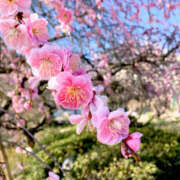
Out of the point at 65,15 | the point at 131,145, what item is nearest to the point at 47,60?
the point at 131,145

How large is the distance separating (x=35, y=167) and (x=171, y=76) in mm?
4017

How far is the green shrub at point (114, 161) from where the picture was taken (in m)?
2.66

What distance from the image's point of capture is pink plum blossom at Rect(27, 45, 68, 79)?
0.46 metres

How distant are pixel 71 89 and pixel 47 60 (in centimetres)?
10

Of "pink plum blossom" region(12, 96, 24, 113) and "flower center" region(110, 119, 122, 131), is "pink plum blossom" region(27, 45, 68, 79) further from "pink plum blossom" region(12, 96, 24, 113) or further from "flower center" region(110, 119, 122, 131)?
"pink plum blossom" region(12, 96, 24, 113)

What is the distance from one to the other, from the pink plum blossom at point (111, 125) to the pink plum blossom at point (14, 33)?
283 mm

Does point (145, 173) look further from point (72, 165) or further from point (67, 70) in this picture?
point (67, 70)

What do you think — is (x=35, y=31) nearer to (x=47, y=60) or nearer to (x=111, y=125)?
(x=47, y=60)

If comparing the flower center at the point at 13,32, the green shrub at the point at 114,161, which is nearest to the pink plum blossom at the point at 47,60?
the flower center at the point at 13,32

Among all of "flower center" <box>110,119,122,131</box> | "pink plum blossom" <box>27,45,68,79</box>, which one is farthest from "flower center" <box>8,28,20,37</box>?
"flower center" <box>110,119,122,131</box>

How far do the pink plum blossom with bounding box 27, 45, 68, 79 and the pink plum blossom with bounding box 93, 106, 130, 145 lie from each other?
154mm

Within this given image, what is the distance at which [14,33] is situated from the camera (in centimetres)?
53

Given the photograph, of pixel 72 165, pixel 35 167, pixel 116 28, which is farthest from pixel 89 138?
pixel 116 28

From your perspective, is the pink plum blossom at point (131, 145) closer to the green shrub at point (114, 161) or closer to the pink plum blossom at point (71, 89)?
the pink plum blossom at point (71, 89)
